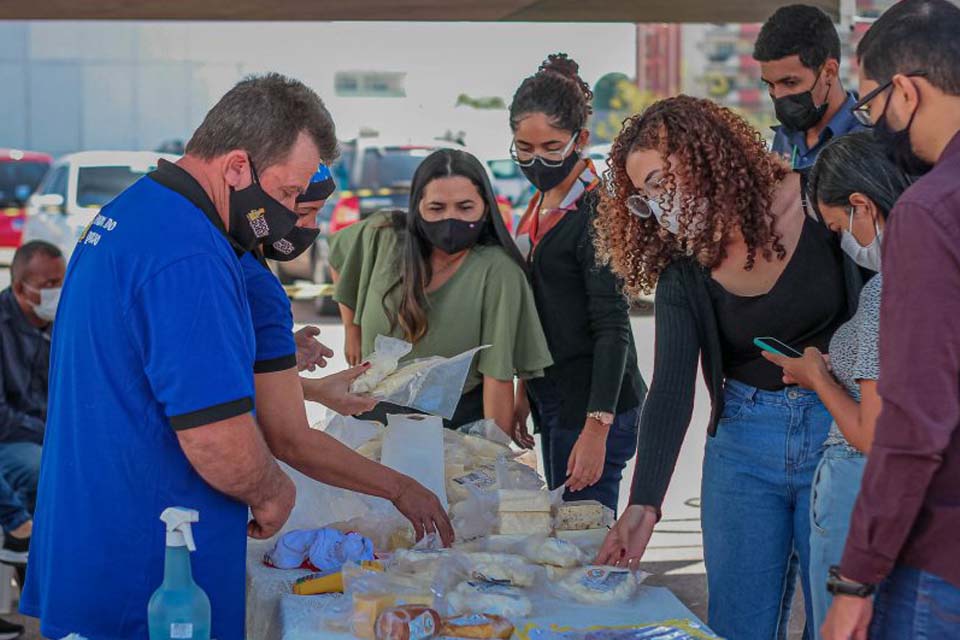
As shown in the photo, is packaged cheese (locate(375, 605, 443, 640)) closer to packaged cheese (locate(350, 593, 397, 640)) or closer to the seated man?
packaged cheese (locate(350, 593, 397, 640))

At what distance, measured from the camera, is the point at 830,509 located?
7.73ft

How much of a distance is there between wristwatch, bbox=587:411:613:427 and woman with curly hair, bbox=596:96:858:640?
570 millimetres

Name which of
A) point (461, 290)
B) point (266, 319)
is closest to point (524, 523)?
point (266, 319)

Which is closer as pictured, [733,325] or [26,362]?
[733,325]

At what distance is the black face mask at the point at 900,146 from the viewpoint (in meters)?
1.82

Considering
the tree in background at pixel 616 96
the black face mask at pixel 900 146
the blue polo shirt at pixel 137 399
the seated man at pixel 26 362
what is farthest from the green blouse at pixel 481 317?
the tree in background at pixel 616 96

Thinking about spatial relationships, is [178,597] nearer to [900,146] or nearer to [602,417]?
[900,146]

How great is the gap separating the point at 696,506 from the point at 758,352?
3.53 meters

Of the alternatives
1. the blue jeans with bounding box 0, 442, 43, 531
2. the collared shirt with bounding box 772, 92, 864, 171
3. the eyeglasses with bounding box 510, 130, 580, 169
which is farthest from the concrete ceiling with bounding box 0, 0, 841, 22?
the blue jeans with bounding box 0, 442, 43, 531

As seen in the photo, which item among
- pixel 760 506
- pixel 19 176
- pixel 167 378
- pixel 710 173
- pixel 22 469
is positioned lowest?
pixel 22 469

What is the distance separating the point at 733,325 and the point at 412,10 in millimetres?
1831

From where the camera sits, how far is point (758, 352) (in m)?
2.67

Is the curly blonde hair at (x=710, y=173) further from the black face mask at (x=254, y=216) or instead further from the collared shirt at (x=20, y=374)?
the collared shirt at (x=20, y=374)

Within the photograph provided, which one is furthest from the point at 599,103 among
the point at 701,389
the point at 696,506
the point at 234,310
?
the point at 234,310
